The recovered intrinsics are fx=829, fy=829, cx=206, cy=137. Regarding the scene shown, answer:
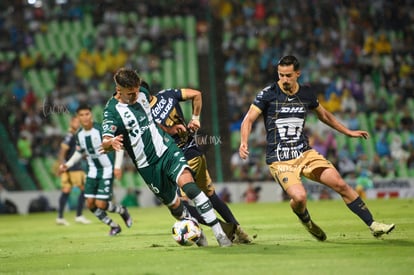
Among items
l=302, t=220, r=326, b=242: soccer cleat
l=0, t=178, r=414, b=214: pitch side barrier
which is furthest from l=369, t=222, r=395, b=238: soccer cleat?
l=0, t=178, r=414, b=214: pitch side barrier

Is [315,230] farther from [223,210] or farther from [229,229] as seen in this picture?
[223,210]

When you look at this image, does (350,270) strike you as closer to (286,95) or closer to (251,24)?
(286,95)

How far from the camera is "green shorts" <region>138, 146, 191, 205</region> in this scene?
10016mm

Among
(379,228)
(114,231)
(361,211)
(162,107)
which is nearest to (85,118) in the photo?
(114,231)

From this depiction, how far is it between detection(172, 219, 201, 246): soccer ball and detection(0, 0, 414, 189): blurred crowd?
15074mm

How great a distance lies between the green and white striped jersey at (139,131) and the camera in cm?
1002

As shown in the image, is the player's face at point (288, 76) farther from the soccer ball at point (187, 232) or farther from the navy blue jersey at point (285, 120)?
the soccer ball at point (187, 232)

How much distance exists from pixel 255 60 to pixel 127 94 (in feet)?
64.7

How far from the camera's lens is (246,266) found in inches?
317

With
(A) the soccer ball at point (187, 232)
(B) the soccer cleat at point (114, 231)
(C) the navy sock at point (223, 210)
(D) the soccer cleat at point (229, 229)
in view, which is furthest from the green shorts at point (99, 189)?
(A) the soccer ball at point (187, 232)

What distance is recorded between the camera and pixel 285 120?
10.7 meters

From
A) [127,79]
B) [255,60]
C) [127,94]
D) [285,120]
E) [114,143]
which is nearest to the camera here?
[114,143]

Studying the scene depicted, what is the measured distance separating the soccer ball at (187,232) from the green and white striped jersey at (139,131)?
0.84m

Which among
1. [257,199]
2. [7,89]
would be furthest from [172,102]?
[7,89]
